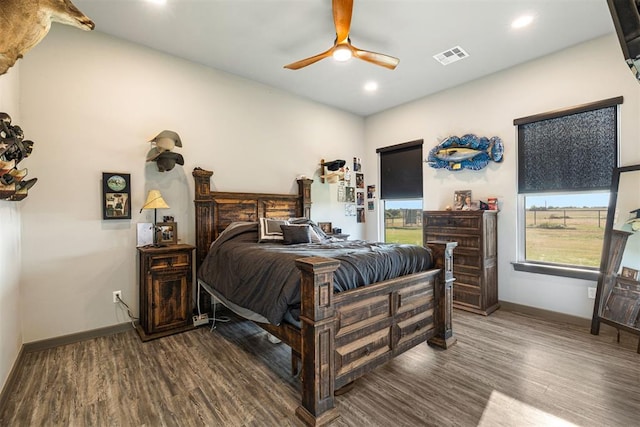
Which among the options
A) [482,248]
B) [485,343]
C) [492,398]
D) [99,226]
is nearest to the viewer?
[492,398]

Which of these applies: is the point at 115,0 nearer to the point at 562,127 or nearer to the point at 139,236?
the point at 139,236

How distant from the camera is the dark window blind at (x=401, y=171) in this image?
15.9 ft

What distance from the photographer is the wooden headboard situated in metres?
3.50

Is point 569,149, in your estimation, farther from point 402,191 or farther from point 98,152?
point 98,152

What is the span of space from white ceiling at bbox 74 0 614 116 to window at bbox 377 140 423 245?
1.32 m

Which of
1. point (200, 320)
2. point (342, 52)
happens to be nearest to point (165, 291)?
point (200, 320)

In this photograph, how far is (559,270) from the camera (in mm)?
3357

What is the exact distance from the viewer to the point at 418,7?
2.65 metres

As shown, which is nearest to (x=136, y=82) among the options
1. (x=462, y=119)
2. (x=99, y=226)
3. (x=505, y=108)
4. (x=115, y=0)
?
(x=115, y=0)

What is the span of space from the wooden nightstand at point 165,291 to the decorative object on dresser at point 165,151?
0.92m

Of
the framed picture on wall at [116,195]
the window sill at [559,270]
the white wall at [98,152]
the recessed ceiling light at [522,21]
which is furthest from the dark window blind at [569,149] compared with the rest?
→ the framed picture on wall at [116,195]

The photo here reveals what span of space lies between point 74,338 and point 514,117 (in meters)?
5.57

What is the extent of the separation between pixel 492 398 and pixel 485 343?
93 centimetres

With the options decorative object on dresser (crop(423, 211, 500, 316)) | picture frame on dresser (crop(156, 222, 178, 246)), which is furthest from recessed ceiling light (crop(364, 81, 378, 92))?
picture frame on dresser (crop(156, 222, 178, 246))
